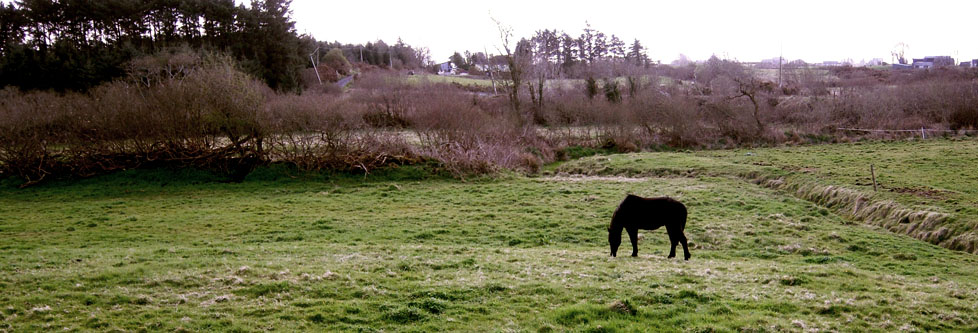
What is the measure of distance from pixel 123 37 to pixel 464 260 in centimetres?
7223

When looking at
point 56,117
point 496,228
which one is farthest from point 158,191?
point 496,228

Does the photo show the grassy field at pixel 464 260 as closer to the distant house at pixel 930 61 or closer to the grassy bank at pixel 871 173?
the grassy bank at pixel 871 173

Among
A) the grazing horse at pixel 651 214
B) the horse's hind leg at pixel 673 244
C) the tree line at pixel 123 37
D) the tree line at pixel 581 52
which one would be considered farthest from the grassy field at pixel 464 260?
the tree line at pixel 581 52

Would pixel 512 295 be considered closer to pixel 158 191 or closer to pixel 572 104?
pixel 158 191

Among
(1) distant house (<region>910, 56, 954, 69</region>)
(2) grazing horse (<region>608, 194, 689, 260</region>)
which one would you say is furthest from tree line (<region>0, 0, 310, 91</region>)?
(1) distant house (<region>910, 56, 954, 69</region>)

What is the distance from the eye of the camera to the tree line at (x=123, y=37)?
58.4m

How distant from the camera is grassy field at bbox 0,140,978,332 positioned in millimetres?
9438

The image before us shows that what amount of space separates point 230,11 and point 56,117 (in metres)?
36.6

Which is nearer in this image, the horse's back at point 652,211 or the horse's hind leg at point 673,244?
the horse's back at point 652,211

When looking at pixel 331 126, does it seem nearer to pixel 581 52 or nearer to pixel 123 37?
pixel 123 37

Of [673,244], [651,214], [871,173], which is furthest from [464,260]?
[871,173]

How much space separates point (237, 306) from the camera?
32.8 feet

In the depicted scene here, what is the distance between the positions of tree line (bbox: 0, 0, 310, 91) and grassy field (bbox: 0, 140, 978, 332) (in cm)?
3037

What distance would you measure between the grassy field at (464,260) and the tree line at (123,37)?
30373 millimetres
